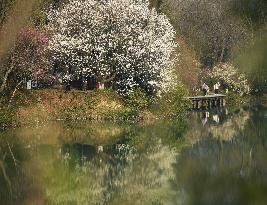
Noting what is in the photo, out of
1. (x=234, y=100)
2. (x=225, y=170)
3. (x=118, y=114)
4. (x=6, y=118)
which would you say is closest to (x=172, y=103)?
(x=118, y=114)

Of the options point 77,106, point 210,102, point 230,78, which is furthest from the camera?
point 230,78

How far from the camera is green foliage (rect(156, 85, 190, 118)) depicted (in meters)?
Result: 55.8

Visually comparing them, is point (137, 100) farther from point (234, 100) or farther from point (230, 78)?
point (230, 78)

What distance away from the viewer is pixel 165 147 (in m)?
38.2

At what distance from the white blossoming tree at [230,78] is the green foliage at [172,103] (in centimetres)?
2650

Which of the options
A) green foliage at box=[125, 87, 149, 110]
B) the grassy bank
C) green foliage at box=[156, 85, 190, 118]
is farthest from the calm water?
green foliage at box=[156, 85, 190, 118]

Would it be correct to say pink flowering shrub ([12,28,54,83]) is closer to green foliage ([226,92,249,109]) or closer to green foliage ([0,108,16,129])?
green foliage ([0,108,16,129])

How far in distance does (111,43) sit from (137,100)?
5.80 m

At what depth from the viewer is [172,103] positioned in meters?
57.0

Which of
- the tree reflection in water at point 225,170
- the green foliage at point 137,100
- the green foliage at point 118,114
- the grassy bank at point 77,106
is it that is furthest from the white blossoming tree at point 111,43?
the tree reflection in water at point 225,170

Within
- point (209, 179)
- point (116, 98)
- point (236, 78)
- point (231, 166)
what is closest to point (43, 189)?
point (209, 179)

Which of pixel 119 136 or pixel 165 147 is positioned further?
pixel 119 136

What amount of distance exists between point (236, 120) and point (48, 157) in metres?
29.1

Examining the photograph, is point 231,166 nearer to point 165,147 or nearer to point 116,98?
point 165,147
